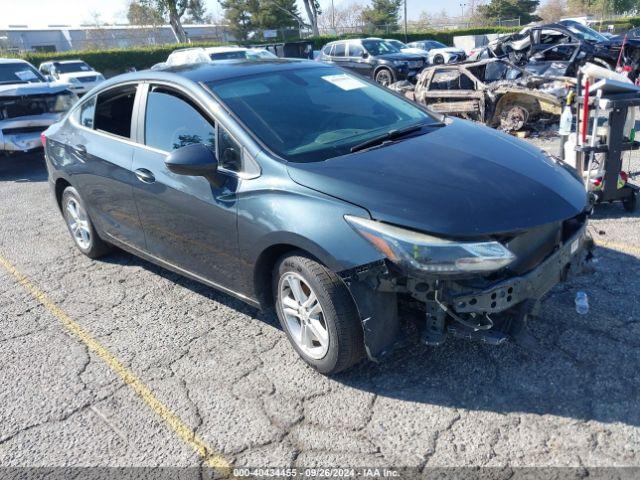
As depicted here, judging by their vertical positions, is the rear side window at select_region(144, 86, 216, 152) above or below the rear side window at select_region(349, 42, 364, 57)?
below

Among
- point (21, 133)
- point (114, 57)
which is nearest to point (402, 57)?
point (21, 133)

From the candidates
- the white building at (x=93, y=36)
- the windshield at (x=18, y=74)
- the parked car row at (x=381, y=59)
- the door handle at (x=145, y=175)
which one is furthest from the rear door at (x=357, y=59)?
the white building at (x=93, y=36)

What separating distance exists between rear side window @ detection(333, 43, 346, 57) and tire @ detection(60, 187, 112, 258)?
17105mm

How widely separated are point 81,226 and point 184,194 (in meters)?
2.07

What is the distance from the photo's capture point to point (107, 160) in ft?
14.4

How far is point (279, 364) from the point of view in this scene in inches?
136

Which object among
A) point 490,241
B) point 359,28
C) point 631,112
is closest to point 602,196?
point 631,112

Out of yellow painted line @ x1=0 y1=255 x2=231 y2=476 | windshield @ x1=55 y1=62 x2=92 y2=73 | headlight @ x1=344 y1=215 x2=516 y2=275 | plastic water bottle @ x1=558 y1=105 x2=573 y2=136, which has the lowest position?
yellow painted line @ x1=0 y1=255 x2=231 y2=476

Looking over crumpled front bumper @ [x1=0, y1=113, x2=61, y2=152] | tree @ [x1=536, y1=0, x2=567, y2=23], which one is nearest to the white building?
crumpled front bumper @ [x1=0, y1=113, x2=61, y2=152]

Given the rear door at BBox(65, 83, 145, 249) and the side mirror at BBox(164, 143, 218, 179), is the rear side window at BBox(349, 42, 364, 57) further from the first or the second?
the side mirror at BBox(164, 143, 218, 179)

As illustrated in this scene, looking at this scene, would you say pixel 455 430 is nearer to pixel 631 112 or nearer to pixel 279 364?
pixel 279 364

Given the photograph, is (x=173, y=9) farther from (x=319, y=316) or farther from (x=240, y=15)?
(x=319, y=316)

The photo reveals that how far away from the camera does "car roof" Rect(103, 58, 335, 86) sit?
12.8 feet

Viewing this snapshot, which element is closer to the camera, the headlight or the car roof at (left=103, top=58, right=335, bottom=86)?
the headlight
